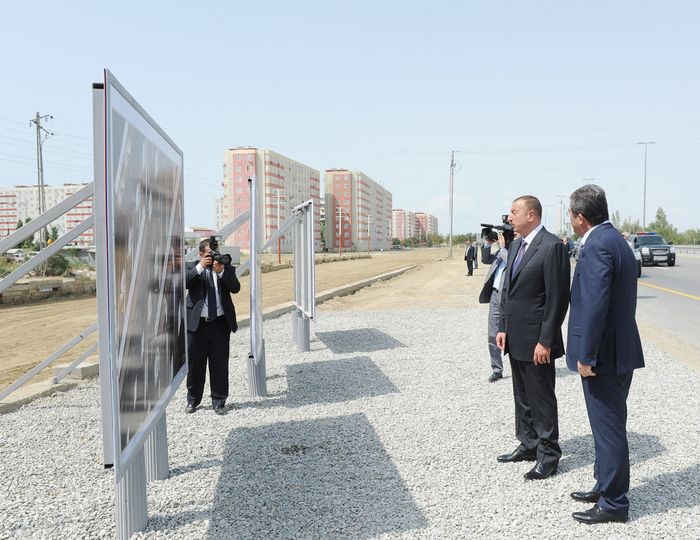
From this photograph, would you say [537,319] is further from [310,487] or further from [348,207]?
[348,207]

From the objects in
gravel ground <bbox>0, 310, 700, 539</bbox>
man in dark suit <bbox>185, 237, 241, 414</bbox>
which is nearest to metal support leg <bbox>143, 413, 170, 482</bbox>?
gravel ground <bbox>0, 310, 700, 539</bbox>

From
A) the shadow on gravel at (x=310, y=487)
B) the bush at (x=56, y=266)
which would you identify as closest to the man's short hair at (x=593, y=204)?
the shadow on gravel at (x=310, y=487)

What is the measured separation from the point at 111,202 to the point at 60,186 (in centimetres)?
14823

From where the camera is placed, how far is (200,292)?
16.6 ft

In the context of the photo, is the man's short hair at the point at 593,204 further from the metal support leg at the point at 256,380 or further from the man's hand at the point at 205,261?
the metal support leg at the point at 256,380

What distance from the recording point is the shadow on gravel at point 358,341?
8.20m

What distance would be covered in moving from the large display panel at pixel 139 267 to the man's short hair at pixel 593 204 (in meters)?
2.50

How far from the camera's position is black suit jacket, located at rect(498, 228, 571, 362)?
3.40 meters

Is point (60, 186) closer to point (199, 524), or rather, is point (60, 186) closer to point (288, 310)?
point (288, 310)

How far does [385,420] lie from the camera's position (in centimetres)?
479

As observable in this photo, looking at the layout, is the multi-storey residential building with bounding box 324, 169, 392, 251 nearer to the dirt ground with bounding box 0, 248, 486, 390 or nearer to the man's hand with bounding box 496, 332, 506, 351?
the dirt ground with bounding box 0, 248, 486, 390

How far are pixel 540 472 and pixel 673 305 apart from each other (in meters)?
11.5

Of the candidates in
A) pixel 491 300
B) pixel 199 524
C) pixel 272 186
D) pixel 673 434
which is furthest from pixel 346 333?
pixel 272 186

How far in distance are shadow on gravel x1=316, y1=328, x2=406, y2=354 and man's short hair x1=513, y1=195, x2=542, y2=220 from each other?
4802 mm
